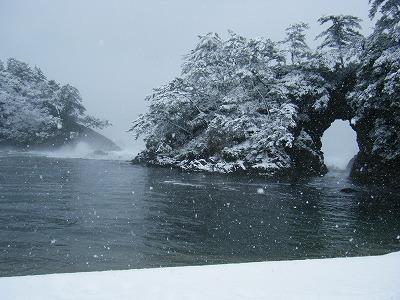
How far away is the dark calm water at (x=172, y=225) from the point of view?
26.5 ft

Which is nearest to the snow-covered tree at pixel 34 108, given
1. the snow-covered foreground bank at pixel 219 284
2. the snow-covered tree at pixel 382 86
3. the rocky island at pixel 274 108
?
the rocky island at pixel 274 108

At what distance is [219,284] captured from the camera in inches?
194

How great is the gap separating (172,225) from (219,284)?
20.7 feet

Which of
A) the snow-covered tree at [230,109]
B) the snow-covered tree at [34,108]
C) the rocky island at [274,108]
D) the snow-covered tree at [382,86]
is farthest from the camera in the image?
the snow-covered tree at [34,108]

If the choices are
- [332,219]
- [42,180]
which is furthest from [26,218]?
[332,219]

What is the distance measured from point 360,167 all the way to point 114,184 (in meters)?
18.6

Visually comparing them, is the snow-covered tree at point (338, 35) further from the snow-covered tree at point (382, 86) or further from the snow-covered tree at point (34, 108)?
the snow-covered tree at point (34, 108)

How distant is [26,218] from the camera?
1075 cm

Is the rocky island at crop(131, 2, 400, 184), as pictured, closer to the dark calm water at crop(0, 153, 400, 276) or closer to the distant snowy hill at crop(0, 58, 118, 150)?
the dark calm water at crop(0, 153, 400, 276)

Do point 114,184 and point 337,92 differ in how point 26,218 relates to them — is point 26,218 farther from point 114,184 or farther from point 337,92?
point 337,92

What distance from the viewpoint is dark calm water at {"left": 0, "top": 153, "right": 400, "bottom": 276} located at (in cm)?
808

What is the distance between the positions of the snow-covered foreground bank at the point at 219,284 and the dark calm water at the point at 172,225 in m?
2.38

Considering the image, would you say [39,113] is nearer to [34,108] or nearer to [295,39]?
[34,108]

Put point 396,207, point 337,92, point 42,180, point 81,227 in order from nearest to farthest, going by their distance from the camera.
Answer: point 81,227, point 396,207, point 42,180, point 337,92
